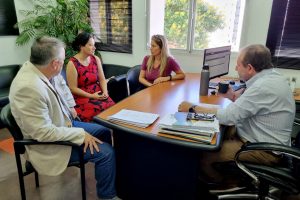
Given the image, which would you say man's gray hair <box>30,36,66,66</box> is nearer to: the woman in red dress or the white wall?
the woman in red dress

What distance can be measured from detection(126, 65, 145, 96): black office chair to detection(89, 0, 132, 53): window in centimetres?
82

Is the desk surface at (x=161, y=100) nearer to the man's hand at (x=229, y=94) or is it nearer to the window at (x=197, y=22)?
the man's hand at (x=229, y=94)

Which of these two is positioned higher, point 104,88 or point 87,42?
point 87,42

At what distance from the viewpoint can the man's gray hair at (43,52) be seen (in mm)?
1412

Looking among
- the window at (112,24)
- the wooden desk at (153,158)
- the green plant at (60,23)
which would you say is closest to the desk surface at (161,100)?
the wooden desk at (153,158)

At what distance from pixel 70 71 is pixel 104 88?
438 mm

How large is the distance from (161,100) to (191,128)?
62 centimetres

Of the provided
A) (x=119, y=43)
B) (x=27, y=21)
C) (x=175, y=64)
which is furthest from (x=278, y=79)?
(x=27, y=21)

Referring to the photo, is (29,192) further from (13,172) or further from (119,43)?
(119,43)

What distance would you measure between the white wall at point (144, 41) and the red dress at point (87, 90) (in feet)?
3.89

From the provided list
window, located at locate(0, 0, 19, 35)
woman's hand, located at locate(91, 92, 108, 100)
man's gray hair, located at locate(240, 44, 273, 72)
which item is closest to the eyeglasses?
man's gray hair, located at locate(240, 44, 273, 72)

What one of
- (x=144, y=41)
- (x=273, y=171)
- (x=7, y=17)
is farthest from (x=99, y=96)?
(x=7, y=17)

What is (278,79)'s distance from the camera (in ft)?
4.66

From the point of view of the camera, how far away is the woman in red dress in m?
2.23
